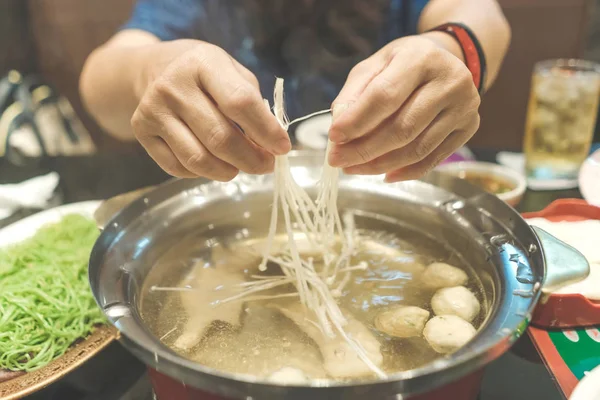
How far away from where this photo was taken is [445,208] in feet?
4.26

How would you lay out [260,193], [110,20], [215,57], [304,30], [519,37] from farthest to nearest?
1. [110,20]
2. [519,37]
3. [304,30]
4. [260,193]
5. [215,57]

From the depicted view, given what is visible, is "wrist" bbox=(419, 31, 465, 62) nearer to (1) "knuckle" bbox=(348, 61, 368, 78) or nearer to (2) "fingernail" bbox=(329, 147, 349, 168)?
(1) "knuckle" bbox=(348, 61, 368, 78)

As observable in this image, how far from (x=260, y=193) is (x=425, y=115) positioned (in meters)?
0.61

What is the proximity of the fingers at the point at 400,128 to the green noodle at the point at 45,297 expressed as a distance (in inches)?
24.2

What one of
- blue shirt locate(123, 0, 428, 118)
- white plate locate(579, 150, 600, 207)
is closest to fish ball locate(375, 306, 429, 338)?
white plate locate(579, 150, 600, 207)

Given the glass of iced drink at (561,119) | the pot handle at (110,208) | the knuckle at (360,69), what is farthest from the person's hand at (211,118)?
the glass of iced drink at (561,119)

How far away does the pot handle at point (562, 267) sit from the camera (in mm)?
935

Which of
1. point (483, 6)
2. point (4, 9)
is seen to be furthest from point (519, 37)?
point (4, 9)

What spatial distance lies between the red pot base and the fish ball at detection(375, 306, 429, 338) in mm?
152

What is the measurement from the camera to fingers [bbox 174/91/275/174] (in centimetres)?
91

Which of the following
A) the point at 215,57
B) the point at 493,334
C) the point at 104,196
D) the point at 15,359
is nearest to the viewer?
the point at 493,334

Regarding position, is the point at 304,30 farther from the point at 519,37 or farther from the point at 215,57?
the point at 519,37

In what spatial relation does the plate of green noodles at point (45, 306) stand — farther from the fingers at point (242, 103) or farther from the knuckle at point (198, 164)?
the fingers at point (242, 103)

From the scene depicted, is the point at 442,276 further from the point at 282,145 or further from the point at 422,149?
the point at 282,145
